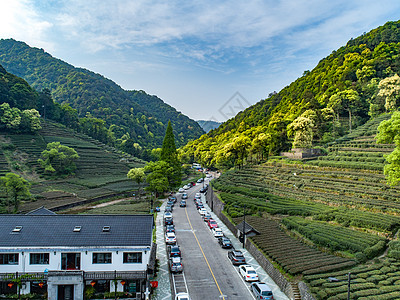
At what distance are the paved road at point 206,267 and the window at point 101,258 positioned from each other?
271 inches

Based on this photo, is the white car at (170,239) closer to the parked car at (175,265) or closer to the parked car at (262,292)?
the parked car at (175,265)

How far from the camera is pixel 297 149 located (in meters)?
59.4

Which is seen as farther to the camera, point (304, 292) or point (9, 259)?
point (9, 259)

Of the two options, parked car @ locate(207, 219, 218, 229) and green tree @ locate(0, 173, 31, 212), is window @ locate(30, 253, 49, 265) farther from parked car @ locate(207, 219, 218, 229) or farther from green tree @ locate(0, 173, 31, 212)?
green tree @ locate(0, 173, 31, 212)

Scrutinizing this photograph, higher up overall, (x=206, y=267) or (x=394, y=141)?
(x=394, y=141)

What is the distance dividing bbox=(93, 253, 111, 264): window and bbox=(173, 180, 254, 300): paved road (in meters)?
6.88

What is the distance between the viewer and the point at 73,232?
81.0 feet

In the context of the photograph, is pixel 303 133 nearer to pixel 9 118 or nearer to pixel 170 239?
pixel 170 239

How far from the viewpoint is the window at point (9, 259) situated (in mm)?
22938

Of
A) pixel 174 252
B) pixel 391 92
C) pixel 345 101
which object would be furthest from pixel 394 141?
pixel 345 101

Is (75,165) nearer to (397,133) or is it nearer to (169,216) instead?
(169,216)

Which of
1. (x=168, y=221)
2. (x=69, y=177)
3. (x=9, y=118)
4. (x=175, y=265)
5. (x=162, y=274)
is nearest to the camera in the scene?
(x=162, y=274)

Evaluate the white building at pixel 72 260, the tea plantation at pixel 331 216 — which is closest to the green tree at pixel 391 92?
the tea plantation at pixel 331 216

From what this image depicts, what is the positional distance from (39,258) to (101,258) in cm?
466
